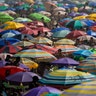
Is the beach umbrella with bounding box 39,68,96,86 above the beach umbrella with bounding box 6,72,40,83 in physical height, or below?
above

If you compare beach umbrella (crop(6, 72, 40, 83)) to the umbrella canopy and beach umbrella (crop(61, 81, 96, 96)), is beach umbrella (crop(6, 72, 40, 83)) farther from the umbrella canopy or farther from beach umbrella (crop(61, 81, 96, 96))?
beach umbrella (crop(61, 81, 96, 96))

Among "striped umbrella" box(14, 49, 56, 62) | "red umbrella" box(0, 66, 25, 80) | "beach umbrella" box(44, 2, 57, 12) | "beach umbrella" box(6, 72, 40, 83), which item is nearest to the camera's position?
"beach umbrella" box(6, 72, 40, 83)

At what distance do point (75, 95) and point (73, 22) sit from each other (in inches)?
744

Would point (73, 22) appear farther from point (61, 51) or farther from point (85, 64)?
point (85, 64)

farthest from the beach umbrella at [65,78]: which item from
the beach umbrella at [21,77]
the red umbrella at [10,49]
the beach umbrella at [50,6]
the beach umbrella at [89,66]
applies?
the beach umbrella at [50,6]

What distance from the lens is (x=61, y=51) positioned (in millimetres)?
15812

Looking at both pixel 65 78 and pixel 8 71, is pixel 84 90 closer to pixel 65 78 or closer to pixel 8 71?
pixel 65 78

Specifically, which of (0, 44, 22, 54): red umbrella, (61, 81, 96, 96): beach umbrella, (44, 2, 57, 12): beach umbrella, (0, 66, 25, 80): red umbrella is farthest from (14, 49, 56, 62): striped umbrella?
(44, 2, 57, 12): beach umbrella

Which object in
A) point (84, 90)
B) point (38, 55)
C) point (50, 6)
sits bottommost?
point (50, 6)

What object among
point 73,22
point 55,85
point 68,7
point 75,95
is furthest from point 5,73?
point 68,7

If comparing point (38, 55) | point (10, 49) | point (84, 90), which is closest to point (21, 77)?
point (84, 90)

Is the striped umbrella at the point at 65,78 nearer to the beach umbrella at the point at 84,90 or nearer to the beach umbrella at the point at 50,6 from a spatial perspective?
the beach umbrella at the point at 84,90

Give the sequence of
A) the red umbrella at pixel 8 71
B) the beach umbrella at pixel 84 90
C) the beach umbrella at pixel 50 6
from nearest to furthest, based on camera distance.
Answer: the beach umbrella at pixel 84 90 < the red umbrella at pixel 8 71 < the beach umbrella at pixel 50 6

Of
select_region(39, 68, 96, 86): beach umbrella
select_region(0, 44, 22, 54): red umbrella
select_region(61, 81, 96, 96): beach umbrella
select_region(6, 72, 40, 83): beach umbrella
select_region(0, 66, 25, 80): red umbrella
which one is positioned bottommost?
select_region(0, 44, 22, 54): red umbrella
